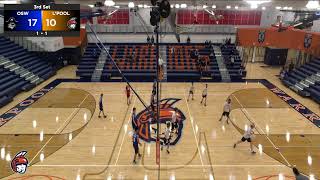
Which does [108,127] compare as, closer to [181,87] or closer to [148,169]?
[148,169]

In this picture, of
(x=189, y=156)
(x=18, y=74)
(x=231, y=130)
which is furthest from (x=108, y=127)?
(x=18, y=74)

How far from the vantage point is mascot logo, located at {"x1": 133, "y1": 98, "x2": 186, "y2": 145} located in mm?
16117

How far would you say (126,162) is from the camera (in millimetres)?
13430

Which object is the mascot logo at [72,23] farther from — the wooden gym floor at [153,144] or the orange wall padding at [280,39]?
the orange wall padding at [280,39]

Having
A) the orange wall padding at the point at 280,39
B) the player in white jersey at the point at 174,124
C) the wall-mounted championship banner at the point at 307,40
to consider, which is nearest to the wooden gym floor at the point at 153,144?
the player in white jersey at the point at 174,124

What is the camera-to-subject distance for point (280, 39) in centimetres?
3331

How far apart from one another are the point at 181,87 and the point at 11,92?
15015mm


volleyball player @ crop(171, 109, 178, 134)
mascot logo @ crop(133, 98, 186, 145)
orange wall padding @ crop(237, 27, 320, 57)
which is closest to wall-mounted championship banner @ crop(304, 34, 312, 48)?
orange wall padding @ crop(237, 27, 320, 57)
